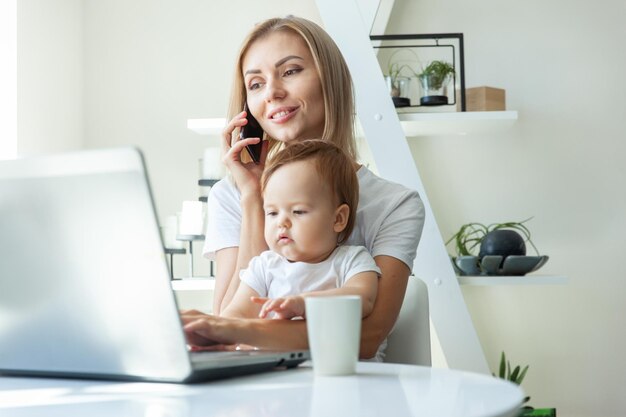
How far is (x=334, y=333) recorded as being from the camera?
874mm

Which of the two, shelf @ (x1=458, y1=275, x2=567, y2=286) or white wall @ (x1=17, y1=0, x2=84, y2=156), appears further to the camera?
white wall @ (x1=17, y1=0, x2=84, y2=156)

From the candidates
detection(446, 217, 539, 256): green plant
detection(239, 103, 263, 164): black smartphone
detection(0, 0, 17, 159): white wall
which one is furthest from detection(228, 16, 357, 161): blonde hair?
detection(0, 0, 17, 159): white wall

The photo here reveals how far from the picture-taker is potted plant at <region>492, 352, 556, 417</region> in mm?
2830

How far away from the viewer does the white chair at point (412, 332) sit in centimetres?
147

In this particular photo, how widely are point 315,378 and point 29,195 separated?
0.33 meters

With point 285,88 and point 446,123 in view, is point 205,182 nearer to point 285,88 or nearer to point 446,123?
point 446,123

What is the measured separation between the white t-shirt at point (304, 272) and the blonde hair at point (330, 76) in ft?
1.04

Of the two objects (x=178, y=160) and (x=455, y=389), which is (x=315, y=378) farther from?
(x=178, y=160)

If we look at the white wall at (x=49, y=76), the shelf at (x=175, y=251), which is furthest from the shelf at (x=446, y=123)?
the white wall at (x=49, y=76)

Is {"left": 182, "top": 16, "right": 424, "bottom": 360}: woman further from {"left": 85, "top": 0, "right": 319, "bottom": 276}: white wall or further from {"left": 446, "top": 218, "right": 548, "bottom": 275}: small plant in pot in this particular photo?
{"left": 85, "top": 0, "right": 319, "bottom": 276}: white wall

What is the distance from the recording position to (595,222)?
127 inches

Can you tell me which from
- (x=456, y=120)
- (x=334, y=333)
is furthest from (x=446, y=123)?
(x=334, y=333)

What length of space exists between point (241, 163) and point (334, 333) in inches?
37.8

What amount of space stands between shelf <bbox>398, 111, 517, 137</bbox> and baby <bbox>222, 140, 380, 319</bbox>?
4.78 ft
